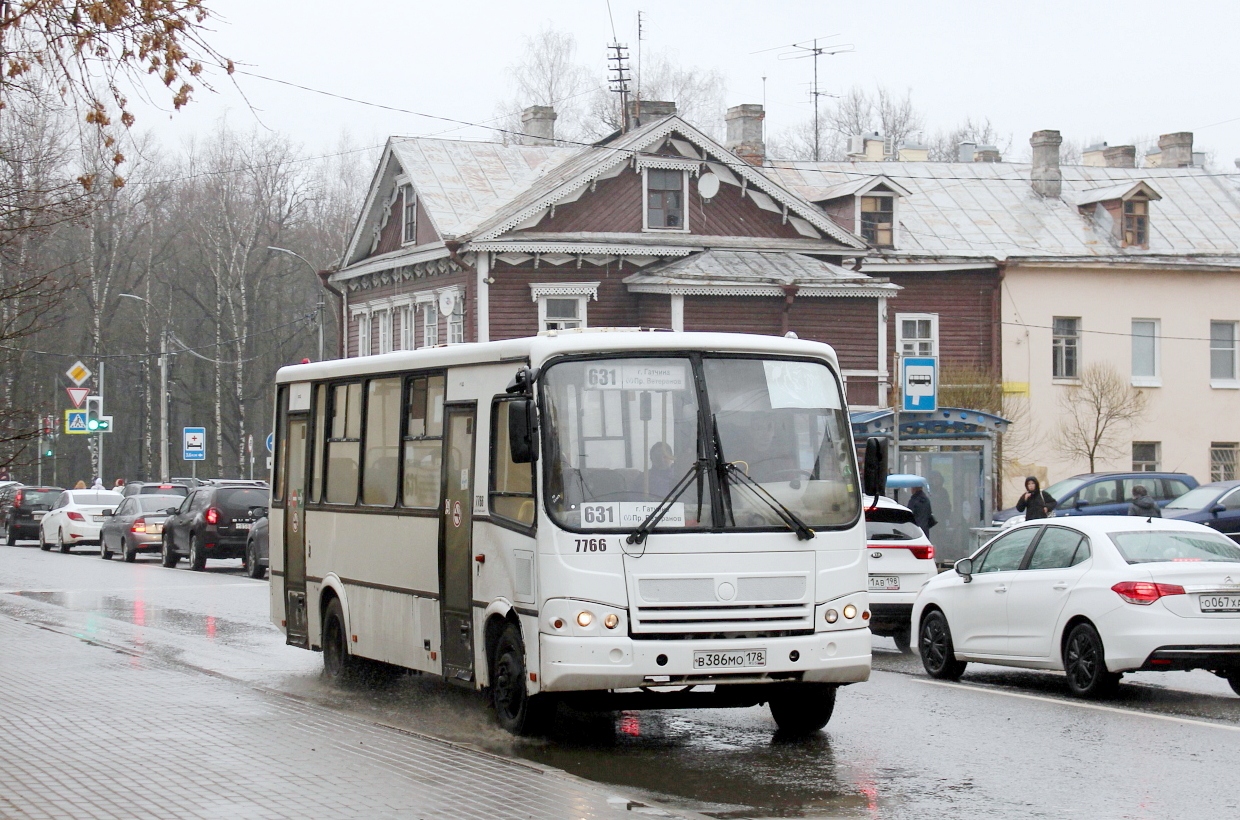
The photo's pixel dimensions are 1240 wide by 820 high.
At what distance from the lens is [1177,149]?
183 ft

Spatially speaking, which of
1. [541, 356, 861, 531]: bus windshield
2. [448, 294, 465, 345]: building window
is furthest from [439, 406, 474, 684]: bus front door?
[448, 294, 465, 345]: building window

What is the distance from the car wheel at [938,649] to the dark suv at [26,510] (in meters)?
35.5

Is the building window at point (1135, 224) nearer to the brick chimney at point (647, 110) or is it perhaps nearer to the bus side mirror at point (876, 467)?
the brick chimney at point (647, 110)

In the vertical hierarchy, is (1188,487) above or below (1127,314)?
below

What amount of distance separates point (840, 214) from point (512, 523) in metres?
37.3

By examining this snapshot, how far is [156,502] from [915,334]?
21224 millimetres

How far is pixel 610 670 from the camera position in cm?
979

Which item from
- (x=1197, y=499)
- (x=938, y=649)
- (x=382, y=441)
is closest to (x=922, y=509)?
(x=1197, y=499)

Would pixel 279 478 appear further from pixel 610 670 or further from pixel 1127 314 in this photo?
pixel 1127 314

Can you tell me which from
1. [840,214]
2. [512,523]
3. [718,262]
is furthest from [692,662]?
[840,214]

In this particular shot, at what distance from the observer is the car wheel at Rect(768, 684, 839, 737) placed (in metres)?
10.8

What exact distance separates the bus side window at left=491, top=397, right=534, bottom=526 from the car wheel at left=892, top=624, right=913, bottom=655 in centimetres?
774

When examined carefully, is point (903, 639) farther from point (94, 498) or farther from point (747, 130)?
point (747, 130)

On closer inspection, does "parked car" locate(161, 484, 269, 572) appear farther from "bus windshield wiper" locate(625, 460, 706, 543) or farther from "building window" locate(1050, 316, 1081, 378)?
"building window" locate(1050, 316, 1081, 378)
